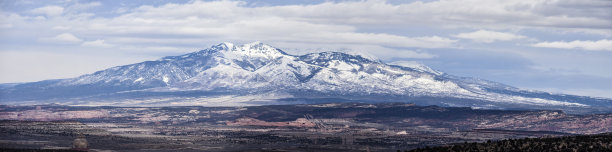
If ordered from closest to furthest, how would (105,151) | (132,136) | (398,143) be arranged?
(105,151)
(398,143)
(132,136)

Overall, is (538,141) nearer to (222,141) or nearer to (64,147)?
(64,147)

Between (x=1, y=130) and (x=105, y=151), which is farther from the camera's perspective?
(x=1, y=130)

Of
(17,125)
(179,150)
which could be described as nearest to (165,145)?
(179,150)

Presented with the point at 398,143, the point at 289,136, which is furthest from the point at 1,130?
the point at 398,143

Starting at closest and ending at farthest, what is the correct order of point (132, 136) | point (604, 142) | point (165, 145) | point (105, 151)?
1. point (604, 142)
2. point (105, 151)
3. point (165, 145)
4. point (132, 136)

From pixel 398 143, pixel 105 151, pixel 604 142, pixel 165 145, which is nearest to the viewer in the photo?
pixel 604 142

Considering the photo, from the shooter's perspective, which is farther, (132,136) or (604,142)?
(132,136)

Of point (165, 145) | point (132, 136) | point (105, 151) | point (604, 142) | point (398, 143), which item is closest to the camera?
point (604, 142)

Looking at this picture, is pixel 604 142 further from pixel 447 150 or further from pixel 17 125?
pixel 17 125
